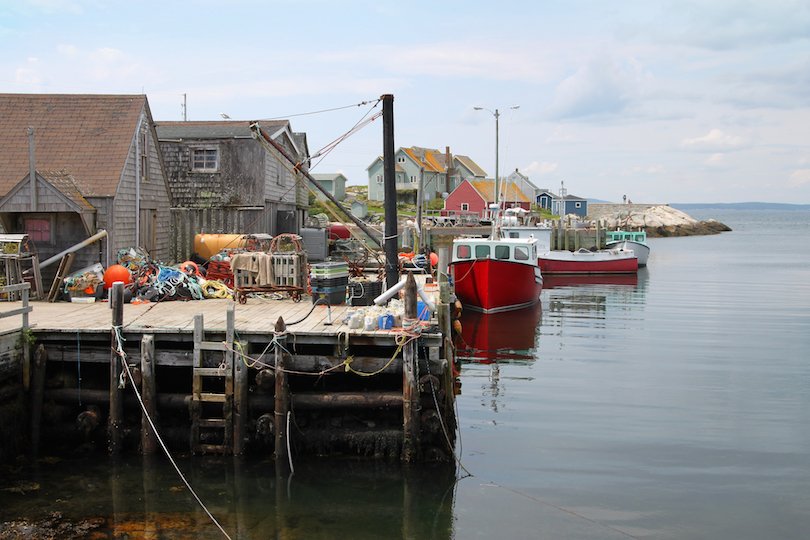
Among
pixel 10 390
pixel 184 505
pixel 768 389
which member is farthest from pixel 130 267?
pixel 768 389

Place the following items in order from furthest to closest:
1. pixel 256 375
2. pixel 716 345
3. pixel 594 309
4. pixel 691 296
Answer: pixel 691 296 → pixel 594 309 → pixel 716 345 → pixel 256 375

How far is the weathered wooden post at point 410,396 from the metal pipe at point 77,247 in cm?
1004

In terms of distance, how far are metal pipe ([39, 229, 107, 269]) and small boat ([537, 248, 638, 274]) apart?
110 ft

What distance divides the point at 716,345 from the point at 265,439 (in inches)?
664

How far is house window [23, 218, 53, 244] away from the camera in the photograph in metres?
20.1

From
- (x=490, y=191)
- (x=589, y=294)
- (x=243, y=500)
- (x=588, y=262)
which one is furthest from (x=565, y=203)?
(x=243, y=500)

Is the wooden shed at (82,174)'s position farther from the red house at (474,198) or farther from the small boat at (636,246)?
the red house at (474,198)

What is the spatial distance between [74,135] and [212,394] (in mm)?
12033

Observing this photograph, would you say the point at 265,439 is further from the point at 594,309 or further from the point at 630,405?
the point at 594,309

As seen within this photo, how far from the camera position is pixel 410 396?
13320mm

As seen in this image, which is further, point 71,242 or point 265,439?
point 71,242

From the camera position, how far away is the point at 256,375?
44.7 feet

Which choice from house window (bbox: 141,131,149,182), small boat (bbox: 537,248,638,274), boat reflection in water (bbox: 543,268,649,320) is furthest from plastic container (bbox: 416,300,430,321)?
small boat (bbox: 537,248,638,274)

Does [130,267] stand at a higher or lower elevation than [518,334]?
higher
